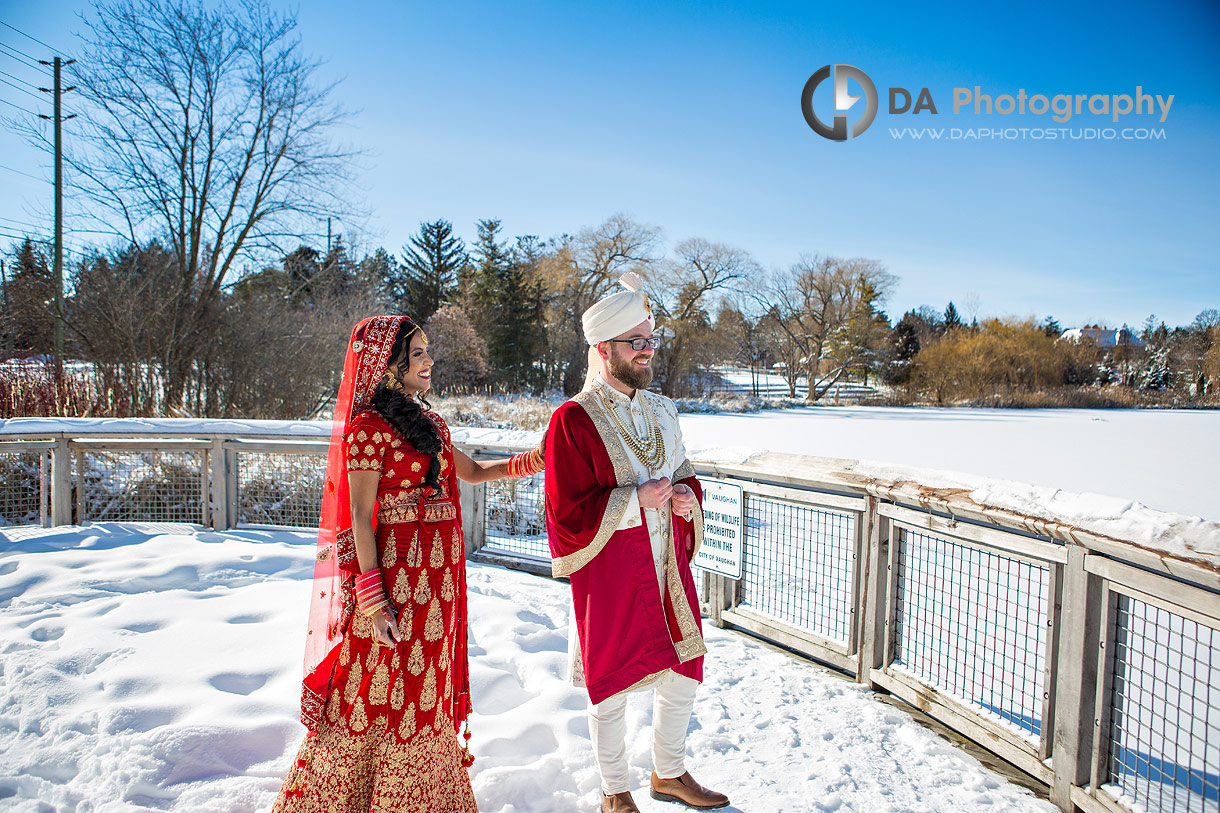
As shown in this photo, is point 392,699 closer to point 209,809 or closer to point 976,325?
point 209,809

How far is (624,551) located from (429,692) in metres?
0.75

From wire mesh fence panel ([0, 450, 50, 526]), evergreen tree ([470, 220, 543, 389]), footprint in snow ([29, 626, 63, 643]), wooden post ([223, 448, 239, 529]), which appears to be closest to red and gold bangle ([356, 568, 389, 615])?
footprint in snow ([29, 626, 63, 643])

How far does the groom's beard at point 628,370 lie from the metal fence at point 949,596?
4.68ft

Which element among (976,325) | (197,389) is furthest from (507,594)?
(976,325)

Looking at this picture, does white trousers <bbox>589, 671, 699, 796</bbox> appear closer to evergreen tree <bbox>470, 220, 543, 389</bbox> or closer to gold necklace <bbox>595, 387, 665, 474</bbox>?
gold necklace <bbox>595, 387, 665, 474</bbox>

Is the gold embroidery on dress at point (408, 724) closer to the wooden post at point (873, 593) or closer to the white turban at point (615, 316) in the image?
the white turban at point (615, 316)

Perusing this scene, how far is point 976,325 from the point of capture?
45.4 m

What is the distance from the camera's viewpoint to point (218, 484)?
5.39 meters

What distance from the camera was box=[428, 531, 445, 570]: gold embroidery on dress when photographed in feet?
6.65

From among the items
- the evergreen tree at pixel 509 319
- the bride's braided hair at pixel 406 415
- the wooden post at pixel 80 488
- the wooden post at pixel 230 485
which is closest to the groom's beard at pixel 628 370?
the bride's braided hair at pixel 406 415

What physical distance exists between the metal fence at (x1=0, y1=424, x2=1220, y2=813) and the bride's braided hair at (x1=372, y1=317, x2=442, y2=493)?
81.1 inches

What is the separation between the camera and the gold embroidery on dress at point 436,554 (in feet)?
6.65

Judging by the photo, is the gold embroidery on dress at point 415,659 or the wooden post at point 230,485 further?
the wooden post at point 230,485

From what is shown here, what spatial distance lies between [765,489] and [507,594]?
187 centimetres
